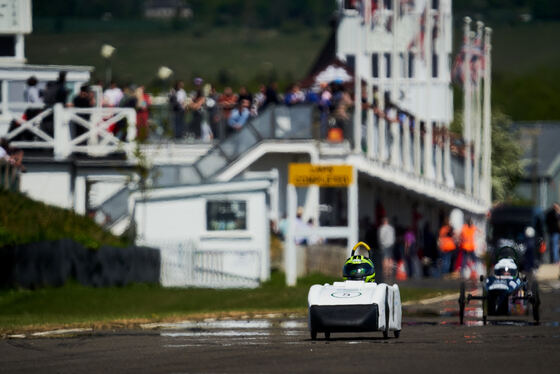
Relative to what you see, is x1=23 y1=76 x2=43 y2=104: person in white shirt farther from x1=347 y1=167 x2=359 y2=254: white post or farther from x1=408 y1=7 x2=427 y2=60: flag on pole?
x1=408 y1=7 x2=427 y2=60: flag on pole

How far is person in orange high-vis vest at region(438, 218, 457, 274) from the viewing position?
44.3m

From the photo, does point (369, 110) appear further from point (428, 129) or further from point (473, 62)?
point (473, 62)

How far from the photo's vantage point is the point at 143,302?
102 ft

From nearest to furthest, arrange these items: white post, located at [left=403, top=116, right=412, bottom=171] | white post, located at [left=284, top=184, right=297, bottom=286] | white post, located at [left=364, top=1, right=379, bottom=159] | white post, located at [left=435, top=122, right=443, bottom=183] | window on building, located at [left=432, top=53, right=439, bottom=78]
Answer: white post, located at [left=284, top=184, right=297, bottom=286]
white post, located at [left=364, top=1, right=379, bottom=159]
white post, located at [left=403, top=116, right=412, bottom=171]
white post, located at [left=435, top=122, right=443, bottom=183]
window on building, located at [left=432, top=53, right=439, bottom=78]

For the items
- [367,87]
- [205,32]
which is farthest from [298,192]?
[205,32]

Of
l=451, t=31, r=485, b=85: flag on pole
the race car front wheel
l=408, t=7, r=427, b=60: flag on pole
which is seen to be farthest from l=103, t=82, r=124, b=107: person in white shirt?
the race car front wheel

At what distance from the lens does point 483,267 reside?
1909 inches

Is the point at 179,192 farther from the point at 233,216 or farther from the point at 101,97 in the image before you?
the point at 101,97

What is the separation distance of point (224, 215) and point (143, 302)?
9.51 metres

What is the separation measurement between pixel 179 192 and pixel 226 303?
10034 millimetres

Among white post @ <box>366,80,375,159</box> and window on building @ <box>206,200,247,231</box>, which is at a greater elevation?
white post @ <box>366,80,375,159</box>

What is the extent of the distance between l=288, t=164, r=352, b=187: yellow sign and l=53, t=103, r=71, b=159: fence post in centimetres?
776

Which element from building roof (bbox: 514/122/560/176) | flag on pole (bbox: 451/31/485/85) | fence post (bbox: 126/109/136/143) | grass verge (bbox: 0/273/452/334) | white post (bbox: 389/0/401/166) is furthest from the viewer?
building roof (bbox: 514/122/560/176)

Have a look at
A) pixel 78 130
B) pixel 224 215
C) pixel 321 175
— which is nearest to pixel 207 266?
pixel 224 215
